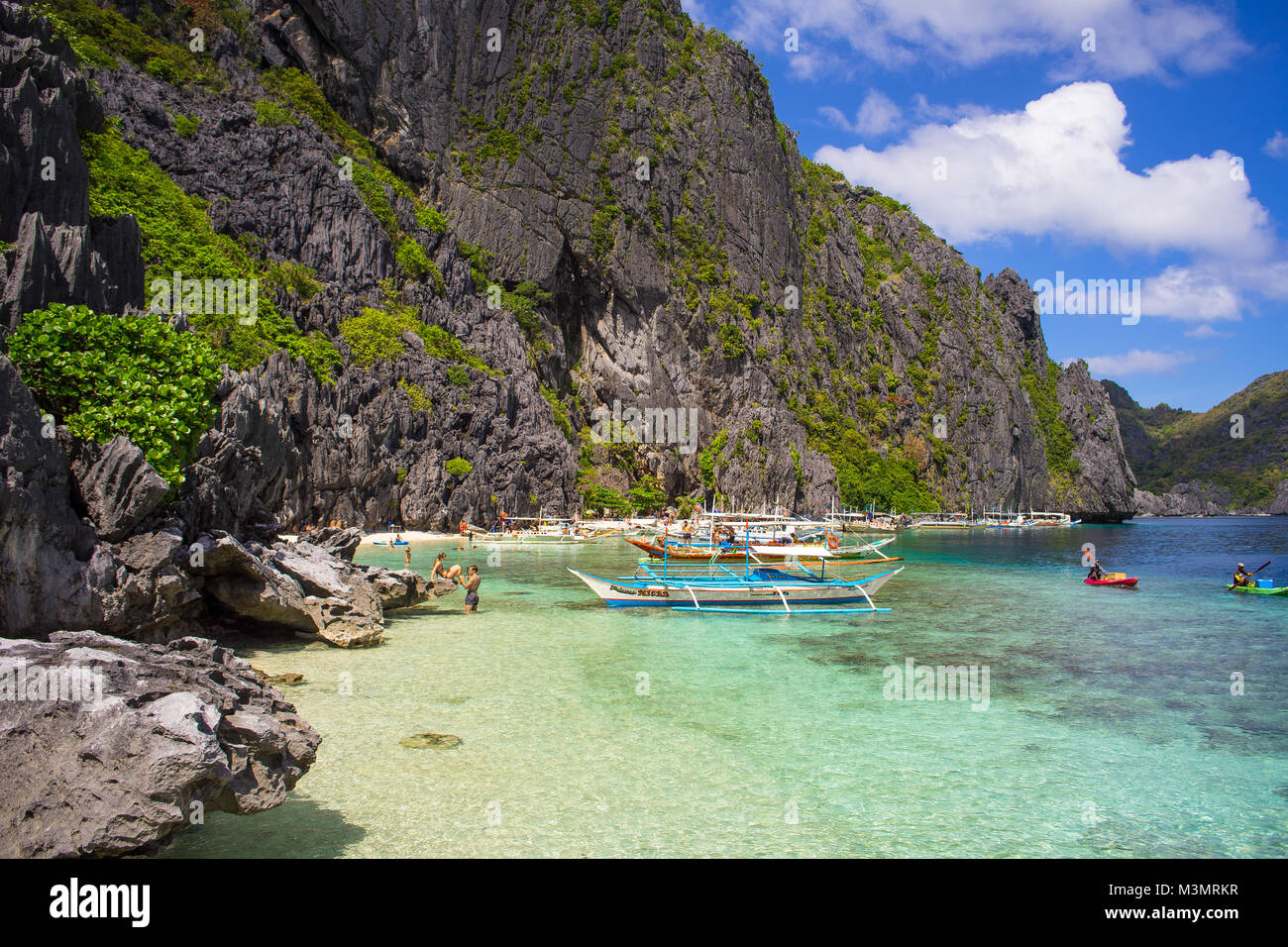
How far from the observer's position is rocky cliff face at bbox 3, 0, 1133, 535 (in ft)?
205

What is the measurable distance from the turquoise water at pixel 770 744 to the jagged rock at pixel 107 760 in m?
1.71

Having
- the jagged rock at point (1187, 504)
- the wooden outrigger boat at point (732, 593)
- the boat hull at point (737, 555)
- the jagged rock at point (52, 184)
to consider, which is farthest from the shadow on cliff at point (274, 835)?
the jagged rock at point (1187, 504)

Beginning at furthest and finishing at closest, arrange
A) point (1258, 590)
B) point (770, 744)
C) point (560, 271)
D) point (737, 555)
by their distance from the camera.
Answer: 1. point (560, 271)
2. point (737, 555)
3. point (1258, 590)
4. point (770, 744)

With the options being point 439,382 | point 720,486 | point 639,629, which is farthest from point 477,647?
point 720,486

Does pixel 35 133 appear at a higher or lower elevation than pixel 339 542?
higher

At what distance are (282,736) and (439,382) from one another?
60679mm

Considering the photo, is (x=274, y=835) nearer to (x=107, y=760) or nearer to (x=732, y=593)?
(x=107, y=760)

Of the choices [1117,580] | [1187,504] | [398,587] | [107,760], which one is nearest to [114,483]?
[107,760]

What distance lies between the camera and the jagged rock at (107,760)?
19.9 ft

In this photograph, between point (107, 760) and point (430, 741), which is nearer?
point (107, 760)

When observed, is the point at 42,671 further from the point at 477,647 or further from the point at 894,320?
the point at 894,320

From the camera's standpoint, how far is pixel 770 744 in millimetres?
12102

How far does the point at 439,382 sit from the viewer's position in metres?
66.0

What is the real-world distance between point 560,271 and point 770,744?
273ft
